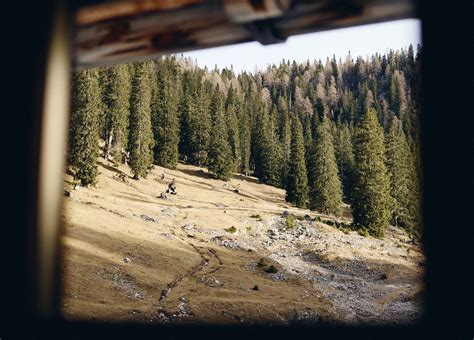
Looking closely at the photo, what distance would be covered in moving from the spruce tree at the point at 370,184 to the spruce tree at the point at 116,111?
32011mm

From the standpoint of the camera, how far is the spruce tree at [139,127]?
5681 cm

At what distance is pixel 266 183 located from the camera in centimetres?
8469

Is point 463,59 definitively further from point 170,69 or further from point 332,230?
point 170,69

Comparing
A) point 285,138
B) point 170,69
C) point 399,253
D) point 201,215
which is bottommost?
point 399,253

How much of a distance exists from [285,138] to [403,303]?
73.1 metres

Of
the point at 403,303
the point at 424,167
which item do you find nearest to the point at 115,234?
the point at 403,303

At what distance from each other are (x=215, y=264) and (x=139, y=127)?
3364 centimetres

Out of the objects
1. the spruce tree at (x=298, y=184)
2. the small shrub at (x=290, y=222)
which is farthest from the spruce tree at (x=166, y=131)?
the small shrub at (x=290, y=222)

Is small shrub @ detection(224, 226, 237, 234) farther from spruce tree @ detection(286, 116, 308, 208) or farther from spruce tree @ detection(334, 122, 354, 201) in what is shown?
spruce tree @ detection(334, 122, 354, 201)

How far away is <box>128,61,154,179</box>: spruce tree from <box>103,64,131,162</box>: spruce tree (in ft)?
4.33

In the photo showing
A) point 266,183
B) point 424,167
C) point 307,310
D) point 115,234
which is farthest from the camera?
point 266,183

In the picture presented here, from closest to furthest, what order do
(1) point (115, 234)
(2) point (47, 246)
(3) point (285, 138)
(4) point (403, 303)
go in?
(2) point (47, 246) → (4) point (403, 303) → (1) point (115, 234) → (3) point (285, 138)

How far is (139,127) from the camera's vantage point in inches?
2295

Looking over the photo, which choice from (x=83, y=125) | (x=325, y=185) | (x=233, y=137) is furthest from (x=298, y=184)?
(x=83, y=125)
